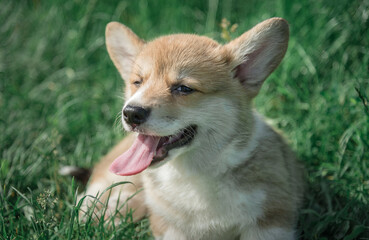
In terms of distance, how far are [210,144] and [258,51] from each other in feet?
2.43

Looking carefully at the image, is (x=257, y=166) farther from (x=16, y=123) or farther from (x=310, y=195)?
(x=16, y=123)

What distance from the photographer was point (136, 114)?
96.6 inches

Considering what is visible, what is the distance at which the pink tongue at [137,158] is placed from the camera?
262cm

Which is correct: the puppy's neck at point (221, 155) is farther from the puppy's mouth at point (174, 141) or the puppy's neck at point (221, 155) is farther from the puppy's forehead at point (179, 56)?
the puppy's forehead at point (179, 56)

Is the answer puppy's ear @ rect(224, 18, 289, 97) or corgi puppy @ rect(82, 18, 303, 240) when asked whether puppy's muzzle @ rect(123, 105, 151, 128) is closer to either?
corgi puppy @ rect(82, 18, 303, 240)

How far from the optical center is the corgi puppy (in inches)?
104

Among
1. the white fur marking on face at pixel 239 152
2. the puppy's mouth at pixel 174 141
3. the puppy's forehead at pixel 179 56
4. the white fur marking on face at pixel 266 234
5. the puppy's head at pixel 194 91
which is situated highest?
the puppy's forehead at pixel 179 56

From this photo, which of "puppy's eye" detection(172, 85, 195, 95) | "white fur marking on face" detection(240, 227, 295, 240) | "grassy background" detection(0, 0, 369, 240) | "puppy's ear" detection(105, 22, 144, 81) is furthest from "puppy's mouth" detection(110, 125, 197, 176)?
"puppy's ear" detection(105, 22, 144, 81)

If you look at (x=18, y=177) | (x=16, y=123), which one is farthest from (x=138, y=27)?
(x=18, y=177)

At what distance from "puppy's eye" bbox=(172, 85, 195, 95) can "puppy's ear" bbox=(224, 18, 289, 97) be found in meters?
0.41

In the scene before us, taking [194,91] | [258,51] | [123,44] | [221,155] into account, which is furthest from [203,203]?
[123,44]

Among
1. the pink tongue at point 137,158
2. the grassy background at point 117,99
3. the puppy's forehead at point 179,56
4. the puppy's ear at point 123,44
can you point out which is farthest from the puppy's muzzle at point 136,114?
the puppy's ear at point 123,44

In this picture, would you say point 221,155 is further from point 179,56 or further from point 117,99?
point 117,99

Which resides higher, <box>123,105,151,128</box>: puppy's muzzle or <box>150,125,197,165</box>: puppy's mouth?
<box>123,105,151,128</box>: puppy's muzzle
